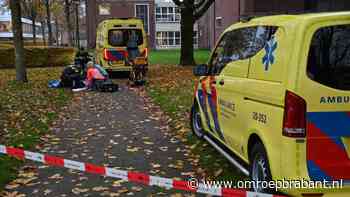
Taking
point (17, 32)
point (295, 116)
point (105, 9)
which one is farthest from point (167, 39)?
point (295, 116)

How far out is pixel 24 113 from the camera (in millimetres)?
11023

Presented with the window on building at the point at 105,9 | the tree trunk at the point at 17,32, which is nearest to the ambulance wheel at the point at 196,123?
the tree trunk at the point at 17,32

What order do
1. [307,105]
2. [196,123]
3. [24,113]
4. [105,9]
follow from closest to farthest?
[307,105] → [196,123] → [24,113] → [105,9]

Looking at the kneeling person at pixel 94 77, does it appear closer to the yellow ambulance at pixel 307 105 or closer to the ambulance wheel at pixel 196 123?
the ambulance wheel at pixel 196 123

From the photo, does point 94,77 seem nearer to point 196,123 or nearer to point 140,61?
point 140,61

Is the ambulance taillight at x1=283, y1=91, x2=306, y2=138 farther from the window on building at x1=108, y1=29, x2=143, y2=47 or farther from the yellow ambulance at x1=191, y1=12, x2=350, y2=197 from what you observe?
the window on building at x1=108, y1=29, x2=143, y2=47

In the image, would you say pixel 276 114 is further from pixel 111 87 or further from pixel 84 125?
pixel 111 87

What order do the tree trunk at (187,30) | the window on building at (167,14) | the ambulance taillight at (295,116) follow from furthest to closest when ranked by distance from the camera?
1. the window on building at (167,14)
2. the tree trunk at (187,30)
3. the ambulance taillight at (295,116)

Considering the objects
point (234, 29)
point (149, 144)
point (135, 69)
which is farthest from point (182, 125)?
point (135, 69)

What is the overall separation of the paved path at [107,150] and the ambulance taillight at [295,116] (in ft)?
6.24

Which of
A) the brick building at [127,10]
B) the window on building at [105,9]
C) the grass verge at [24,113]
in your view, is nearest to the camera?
the grass verge at [24,113]

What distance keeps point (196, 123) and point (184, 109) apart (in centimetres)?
327

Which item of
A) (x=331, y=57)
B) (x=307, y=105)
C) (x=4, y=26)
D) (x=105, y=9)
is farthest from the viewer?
(x=105, y=9)

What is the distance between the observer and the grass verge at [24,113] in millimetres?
7042
